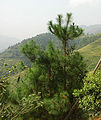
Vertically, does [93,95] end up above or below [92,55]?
above

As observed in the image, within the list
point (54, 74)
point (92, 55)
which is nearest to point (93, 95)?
point (54, 74)

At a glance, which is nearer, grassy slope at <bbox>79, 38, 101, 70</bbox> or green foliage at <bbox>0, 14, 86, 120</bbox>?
green foliage at <bbox>0, 14, 86, 120</bbox>

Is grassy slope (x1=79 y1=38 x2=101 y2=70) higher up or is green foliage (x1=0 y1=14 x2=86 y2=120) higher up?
green foliage (x1=0 y1=14 x2=86 y2=120)

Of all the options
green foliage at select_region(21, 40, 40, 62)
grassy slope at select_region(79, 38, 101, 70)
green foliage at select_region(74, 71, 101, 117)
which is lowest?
grassy slope at select_region(79, 38, 101, 70)

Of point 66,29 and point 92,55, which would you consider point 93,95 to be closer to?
point 66,29

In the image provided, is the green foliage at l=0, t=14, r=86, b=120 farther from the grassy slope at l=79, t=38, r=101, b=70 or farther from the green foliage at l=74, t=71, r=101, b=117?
the grassy slope at l=79, t=38, r=101, b=70

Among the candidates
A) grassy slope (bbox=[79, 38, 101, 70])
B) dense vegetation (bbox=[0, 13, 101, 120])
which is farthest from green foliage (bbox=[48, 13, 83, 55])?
grassy slope (bbox=[79, 38, 101, 70])

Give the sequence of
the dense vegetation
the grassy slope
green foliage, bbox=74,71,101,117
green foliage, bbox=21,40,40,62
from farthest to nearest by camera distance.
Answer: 1. the grassy slope
2. green foliage, bbox=21,40,40,62
3. the dense vegetation
4. green foliage, bbox=74,71,101,117

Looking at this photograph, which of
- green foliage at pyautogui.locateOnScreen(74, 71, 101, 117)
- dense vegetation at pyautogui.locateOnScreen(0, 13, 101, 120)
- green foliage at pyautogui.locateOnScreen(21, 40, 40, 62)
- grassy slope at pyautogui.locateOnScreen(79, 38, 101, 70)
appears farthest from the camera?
grassy slope at pyautogui.locateOnScreen(79, 38, 101, 70)

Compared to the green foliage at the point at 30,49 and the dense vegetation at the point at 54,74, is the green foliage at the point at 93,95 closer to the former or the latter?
the dense vegetation at the point at 54,74

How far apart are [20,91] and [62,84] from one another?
2708 millimetres

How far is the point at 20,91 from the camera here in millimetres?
7926

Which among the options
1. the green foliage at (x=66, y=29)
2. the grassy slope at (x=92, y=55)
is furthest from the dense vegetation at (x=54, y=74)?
the grassy slope at (x=92, y=55)

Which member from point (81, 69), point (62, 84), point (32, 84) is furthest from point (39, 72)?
point (81, 69)
